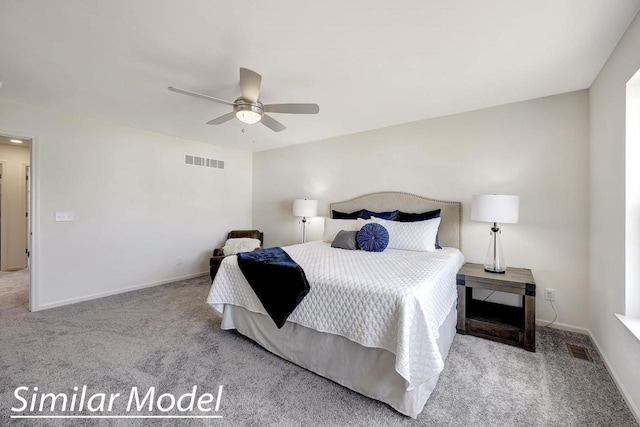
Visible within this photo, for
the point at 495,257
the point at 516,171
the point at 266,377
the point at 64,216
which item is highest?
the point at 516,171

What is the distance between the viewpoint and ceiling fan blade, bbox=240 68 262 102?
196 centimetres

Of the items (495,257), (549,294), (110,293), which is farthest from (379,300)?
(110,293)

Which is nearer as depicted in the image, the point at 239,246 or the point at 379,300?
the point at 379,300

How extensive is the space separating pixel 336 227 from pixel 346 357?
6.77 feet

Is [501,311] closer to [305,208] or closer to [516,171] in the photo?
[516,171]

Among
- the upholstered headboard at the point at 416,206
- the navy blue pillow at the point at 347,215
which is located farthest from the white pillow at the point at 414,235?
the navy blue pillow at the point at 347,215

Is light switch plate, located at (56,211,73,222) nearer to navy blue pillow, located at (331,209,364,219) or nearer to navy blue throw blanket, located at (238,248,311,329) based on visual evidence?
navy blue throw blanket, located at (238,248,311,329)

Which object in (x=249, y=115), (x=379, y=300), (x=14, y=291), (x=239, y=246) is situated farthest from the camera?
(x=239, y=246)

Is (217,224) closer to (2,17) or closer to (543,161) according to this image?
(2,17)

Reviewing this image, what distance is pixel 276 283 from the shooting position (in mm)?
2111

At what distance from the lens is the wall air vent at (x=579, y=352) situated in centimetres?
217

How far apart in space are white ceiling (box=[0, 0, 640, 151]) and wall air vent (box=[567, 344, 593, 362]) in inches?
94.5

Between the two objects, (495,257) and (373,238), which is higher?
(373,238)

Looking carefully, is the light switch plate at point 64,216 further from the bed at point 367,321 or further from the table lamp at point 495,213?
the table lamp at point 495,213
